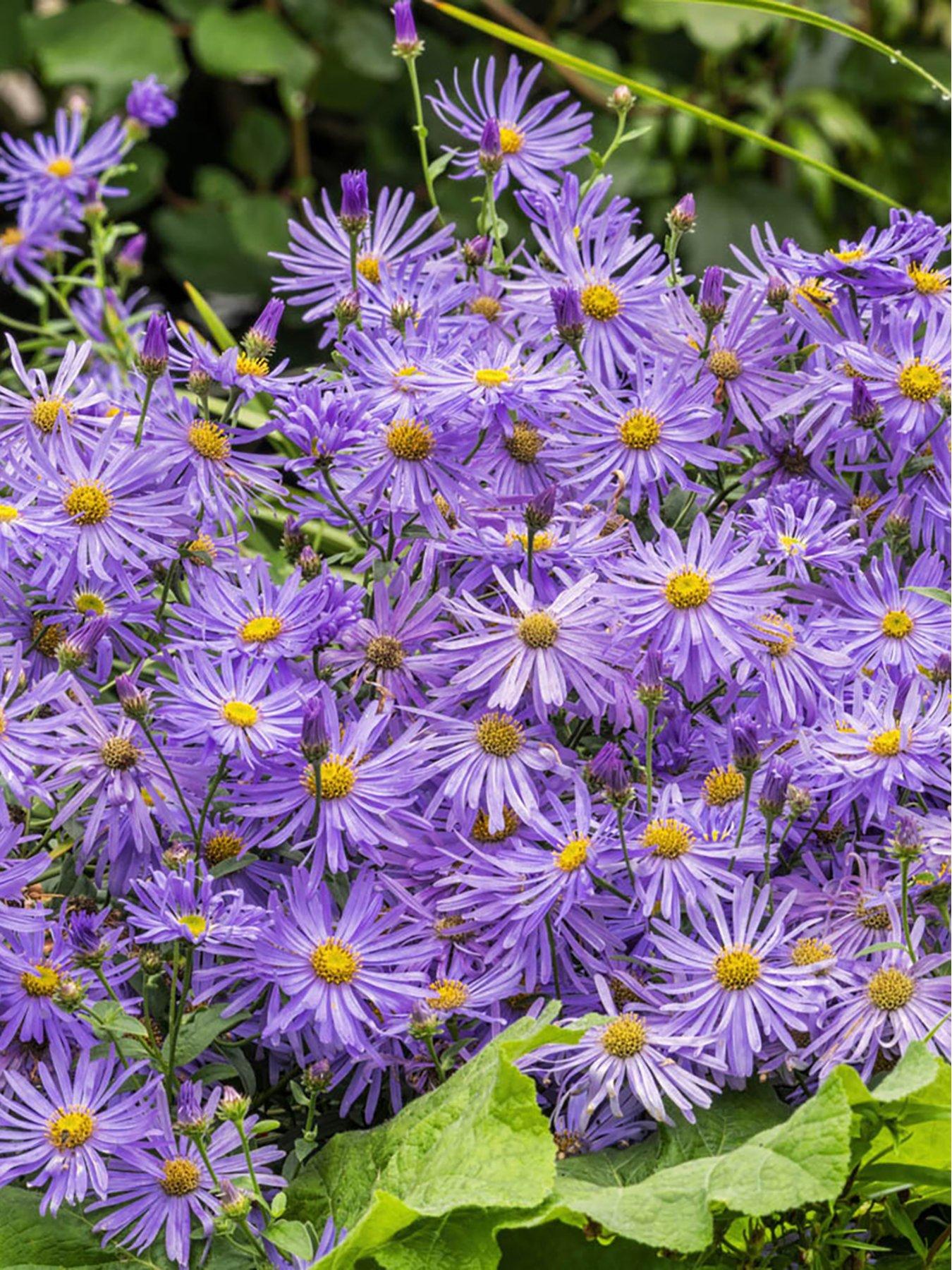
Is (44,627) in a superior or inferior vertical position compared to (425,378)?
inferior

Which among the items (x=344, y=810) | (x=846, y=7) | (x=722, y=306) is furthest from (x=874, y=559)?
(x=846, y=7)

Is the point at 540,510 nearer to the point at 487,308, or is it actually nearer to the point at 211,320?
the point at 487,308

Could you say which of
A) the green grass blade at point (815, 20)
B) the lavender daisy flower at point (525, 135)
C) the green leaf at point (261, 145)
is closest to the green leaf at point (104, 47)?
the green leaf at point (261, 145)

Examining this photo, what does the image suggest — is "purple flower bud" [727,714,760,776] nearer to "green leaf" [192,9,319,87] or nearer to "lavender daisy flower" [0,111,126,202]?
"lavender daisy flower" [0,111,126,202]

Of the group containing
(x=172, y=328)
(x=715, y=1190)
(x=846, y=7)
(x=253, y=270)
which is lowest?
(x=715, y=1190)

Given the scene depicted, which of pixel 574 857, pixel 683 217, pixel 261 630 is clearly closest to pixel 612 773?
pixel 574 857

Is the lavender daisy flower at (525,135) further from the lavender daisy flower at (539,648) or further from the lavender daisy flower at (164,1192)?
the lavender daisy flower at (164,1192)

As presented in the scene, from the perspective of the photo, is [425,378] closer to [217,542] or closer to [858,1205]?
[217,542]
